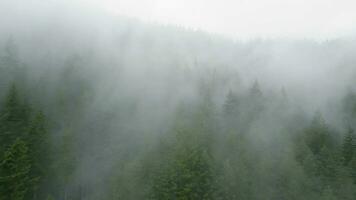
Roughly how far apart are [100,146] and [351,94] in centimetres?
8076

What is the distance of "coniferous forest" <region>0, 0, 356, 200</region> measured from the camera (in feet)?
143

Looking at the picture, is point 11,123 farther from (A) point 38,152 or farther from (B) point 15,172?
(B) point 15,172

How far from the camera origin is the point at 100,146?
68.0 metres

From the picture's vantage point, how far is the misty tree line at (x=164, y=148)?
42031 millimetres

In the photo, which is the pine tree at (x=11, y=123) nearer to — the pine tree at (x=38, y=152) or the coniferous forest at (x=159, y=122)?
the coniferous forest at (x=159, y=122)

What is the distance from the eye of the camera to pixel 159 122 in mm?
77500

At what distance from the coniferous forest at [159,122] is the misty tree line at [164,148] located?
0.23 meters

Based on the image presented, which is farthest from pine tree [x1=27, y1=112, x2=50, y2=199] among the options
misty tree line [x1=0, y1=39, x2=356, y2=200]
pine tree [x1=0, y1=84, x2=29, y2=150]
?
pine tree [x1=0, y1=84, x2=29, y2=150]

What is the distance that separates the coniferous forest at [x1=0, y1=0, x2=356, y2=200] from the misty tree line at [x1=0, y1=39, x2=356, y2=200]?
9.0 inches

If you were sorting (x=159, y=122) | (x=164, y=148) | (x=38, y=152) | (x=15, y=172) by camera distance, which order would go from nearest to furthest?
1. (x=15, y=172)
2. (x=38, y=152)
3. (x=164, y=148)
4. (x=159, y=122)

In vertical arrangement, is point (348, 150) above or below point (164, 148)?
above

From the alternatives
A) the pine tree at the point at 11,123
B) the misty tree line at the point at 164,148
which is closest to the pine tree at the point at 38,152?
the misty tree line at the point at 164,148

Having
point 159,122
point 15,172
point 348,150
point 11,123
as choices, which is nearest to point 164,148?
point 159,122

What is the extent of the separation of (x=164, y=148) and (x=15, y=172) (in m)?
24.3
